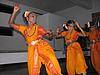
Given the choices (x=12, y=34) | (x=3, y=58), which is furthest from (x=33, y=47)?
(x=12, y=34)

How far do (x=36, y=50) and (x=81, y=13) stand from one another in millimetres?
7179

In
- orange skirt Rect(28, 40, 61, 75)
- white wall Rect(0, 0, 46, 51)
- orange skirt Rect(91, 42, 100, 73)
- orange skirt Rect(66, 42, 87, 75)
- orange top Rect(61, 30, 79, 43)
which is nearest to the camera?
orange skirt Rect(28, 40, 61, 75)

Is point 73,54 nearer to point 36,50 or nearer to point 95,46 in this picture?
point 95,46

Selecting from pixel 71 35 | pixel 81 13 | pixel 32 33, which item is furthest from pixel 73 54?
pixel 81 13

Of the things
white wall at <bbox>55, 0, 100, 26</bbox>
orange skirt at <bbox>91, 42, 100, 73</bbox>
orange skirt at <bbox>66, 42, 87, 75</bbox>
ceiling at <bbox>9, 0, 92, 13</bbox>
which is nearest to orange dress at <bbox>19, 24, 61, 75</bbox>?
orange skirt at <bbox>66, 42, 87, 75</bbox>

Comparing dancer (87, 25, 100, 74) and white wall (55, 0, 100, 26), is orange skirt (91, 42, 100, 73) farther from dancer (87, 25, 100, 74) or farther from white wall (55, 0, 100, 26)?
white wall (55, 0, 100, 26)

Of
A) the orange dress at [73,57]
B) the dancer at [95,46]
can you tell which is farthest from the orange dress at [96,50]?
the orange dress at [73,57]

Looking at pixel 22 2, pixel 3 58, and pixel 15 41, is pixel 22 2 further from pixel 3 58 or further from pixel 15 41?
pixel 3 58

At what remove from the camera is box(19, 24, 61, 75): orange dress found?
2529 mm

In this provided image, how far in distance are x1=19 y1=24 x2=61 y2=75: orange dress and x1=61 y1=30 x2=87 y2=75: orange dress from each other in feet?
3.60

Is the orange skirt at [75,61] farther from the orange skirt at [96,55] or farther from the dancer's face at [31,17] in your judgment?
the dancer's face at [31,17]

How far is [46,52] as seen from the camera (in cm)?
257

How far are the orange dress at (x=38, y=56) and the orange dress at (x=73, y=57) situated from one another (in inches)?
43.3

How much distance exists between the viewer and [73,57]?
3.66 m
